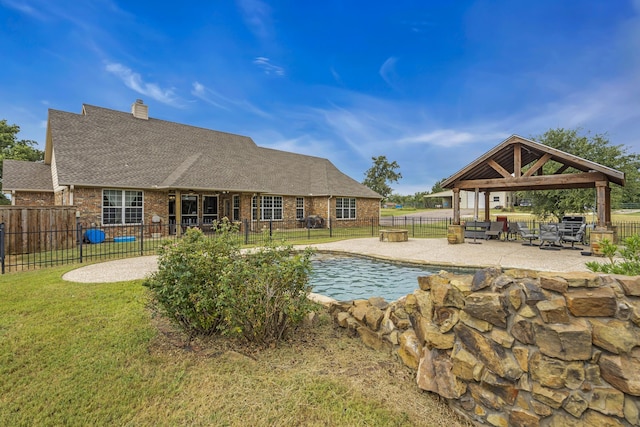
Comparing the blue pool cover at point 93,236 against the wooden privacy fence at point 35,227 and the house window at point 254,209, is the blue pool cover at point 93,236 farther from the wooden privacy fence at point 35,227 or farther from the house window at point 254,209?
the house window at point 254,209

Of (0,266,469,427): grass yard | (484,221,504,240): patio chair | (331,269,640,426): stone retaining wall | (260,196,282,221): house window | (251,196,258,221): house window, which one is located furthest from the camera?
(260,196,282,221): house window

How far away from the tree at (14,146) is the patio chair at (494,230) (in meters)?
39.8

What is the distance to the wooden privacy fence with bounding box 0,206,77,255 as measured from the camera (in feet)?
33.5

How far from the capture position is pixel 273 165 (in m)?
24.0

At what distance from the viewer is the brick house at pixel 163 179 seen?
15055 millimetres

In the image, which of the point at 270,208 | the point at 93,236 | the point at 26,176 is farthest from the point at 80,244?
the point at 26,176

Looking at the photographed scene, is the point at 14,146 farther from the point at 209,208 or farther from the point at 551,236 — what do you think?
the point at 551,236

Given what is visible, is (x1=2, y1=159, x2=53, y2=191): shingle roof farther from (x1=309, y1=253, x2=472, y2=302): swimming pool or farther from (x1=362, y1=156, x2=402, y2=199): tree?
(x1=362, y1=156, x2=402, y2=199): tree

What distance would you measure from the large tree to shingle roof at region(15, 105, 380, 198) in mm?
11762

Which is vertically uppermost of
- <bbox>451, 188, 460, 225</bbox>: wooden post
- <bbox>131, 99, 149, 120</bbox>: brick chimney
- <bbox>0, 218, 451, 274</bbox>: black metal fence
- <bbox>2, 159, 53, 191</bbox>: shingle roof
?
<bbox>131, 99, 149, 120</bbox>: brick chimney

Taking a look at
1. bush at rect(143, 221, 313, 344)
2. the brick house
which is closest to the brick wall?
the brick house

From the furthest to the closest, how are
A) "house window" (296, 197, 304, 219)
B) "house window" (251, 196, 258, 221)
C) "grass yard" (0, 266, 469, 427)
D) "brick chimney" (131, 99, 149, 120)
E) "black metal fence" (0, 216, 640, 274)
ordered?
"house window" (296, 197, 304, 219)
"brick chimney" (131, 99, 149, 120)
"house window" (251, 196, 258, 221)
"black metal fence" (0, 216, 640, 274)
"grass yard" (0, 266, 469, 427)

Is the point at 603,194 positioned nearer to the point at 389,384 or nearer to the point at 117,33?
the point at 389,384

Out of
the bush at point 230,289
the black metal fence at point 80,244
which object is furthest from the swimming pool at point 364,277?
the bush at point 230,289
